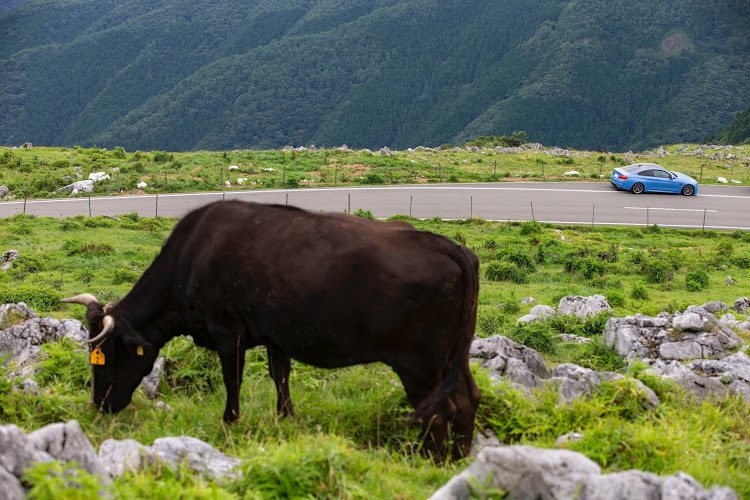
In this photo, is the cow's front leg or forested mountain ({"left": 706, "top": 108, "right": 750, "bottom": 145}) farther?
forested mountain ({"left": 706, "top": 108, "right": 750, "bottom": 145})

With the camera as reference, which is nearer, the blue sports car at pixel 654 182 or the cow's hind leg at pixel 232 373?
the cow's hind leg at pixel 232 373

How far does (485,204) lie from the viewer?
117ft

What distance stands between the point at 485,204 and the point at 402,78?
344ft

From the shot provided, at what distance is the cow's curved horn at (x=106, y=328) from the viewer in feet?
26.6

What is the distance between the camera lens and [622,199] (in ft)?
124

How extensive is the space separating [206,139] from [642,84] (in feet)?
261

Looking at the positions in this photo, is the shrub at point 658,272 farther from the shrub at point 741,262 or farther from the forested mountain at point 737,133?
the forested mountain at point 737,133

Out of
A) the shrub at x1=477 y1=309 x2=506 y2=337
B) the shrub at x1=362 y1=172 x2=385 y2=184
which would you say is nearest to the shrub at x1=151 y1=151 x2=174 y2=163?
the shrub at x1=362 y1=172 x2=385 y2=184

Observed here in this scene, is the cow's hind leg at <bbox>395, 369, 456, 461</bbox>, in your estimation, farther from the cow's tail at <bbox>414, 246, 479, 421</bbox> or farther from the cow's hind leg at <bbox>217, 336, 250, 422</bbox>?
the cow's hind leg at <bbox>217, 336, 250, 422</bbox>

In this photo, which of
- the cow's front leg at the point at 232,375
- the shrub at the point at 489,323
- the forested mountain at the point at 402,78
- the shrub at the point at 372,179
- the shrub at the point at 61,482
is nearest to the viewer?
the shrub at the point at 61,482

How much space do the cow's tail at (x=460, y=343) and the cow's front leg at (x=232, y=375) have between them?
2.17 meters

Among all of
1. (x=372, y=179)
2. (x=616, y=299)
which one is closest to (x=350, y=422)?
(x=616, y=299)

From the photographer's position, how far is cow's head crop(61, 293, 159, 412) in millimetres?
8305

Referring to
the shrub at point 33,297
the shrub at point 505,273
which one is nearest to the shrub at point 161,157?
the shrub at point 505,273
